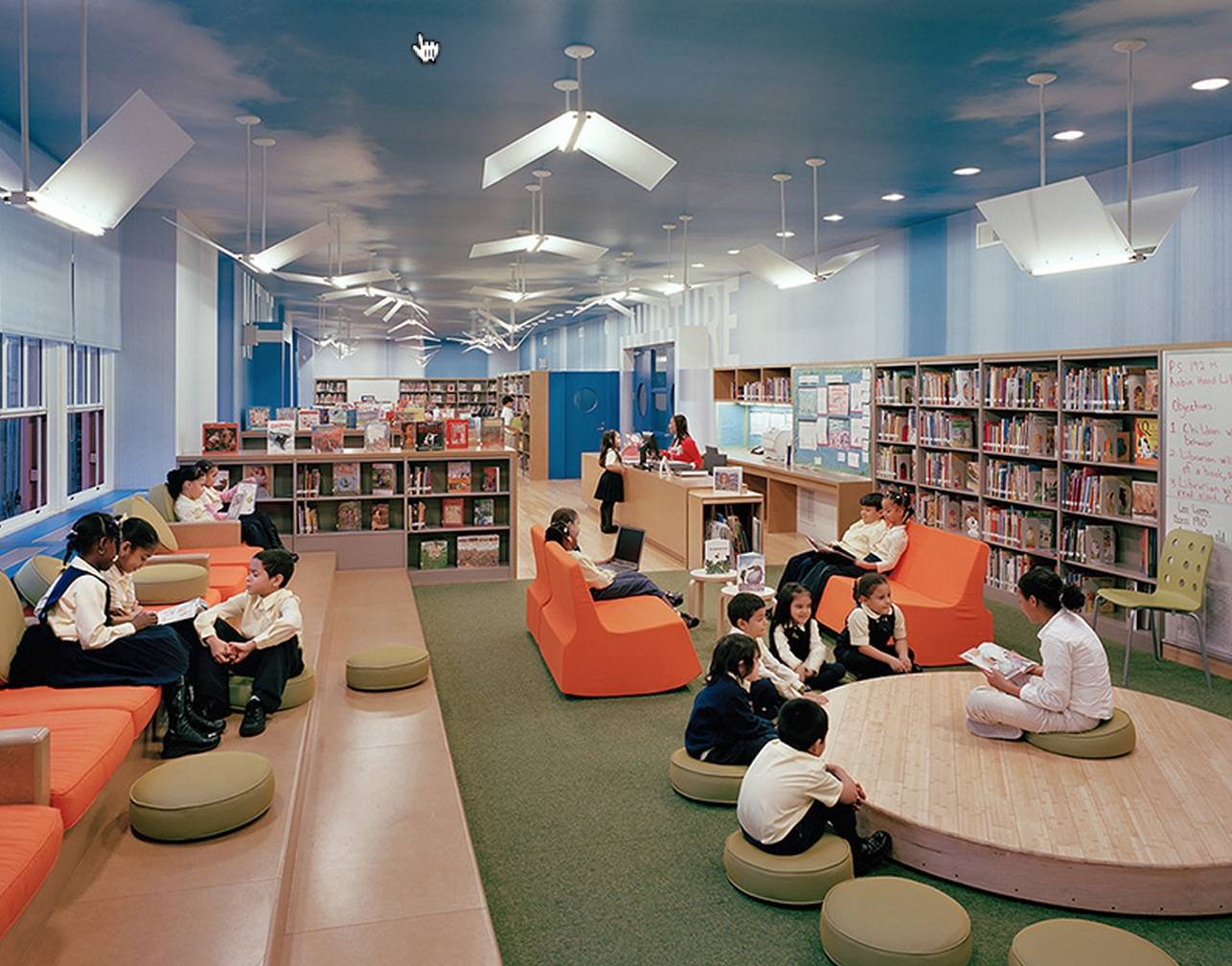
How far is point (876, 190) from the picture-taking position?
8648mm

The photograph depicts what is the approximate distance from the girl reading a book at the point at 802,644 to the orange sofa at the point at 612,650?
59 centimetres

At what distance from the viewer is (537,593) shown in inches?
278

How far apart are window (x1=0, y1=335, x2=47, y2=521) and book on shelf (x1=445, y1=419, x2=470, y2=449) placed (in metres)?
3.50

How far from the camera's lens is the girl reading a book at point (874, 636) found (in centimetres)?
587

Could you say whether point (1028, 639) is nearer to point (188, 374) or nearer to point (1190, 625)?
point (1190, 625)

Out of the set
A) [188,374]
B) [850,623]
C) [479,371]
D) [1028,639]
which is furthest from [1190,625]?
[479,371]

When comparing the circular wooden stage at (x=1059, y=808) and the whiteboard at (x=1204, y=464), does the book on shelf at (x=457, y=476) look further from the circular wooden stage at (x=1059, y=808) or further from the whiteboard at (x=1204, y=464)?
the whiteboard at (x=1204, y=464)

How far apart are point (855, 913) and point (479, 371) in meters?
32.6

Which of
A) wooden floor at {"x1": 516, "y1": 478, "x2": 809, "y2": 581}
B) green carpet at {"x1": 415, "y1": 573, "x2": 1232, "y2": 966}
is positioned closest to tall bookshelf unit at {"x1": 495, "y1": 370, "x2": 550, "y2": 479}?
wooden floor at {"x1": 516, "y1": 478, "x2": 809, "y2": 581}

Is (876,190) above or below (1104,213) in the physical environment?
above

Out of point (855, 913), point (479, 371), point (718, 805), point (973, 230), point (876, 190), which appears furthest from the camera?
point (479, 371)

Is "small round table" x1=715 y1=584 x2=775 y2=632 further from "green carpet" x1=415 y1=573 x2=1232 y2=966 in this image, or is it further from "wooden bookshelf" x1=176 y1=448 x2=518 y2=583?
"wooden bookshelf" x1=176 y1=448 x2=518 y2=583

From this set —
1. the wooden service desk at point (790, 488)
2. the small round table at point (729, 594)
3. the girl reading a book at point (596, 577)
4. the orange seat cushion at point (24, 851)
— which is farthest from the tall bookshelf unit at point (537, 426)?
the orange seat cushion at point (24, 851)

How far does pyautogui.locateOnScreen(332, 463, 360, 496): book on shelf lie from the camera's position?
9250 mm
